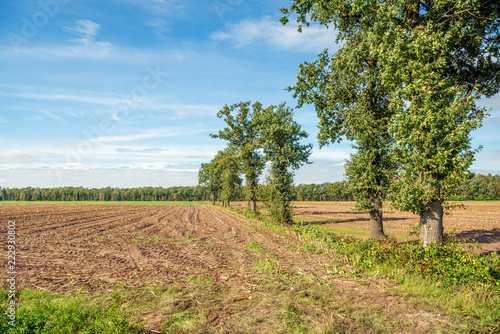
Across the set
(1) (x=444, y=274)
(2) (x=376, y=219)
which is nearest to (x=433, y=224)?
(1) (x=444, y=274)

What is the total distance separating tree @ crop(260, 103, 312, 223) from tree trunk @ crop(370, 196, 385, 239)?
31.9ft

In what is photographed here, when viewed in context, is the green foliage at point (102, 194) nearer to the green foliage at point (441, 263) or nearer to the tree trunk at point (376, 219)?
the tree trunk at point (376, 219)

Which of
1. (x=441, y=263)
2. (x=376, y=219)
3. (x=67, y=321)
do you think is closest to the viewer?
(x=67, y=321)

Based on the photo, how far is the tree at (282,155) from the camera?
87.7 ft

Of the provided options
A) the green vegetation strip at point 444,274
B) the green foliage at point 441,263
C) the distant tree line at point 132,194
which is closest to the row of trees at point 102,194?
the distant tree line at point 132,194

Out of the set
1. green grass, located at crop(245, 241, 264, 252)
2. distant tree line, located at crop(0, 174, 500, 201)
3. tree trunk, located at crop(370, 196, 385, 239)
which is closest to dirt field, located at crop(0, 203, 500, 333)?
green grass, located at crop(245, 241, 264, 252)

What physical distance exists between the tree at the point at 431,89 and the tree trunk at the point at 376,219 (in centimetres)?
573

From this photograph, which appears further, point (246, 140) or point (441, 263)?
point (246, 140)

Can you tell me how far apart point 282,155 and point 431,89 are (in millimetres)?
17384

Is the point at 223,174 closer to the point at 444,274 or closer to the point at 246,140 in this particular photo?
the point at 246,140

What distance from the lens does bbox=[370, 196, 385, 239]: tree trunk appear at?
56.3 feet

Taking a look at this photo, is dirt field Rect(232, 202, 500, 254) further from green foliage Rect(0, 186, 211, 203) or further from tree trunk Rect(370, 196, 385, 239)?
green foliage Rect(0, 186, 211, 203)

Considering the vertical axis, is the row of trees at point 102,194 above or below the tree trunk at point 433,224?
below

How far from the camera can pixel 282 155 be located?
2725cm
